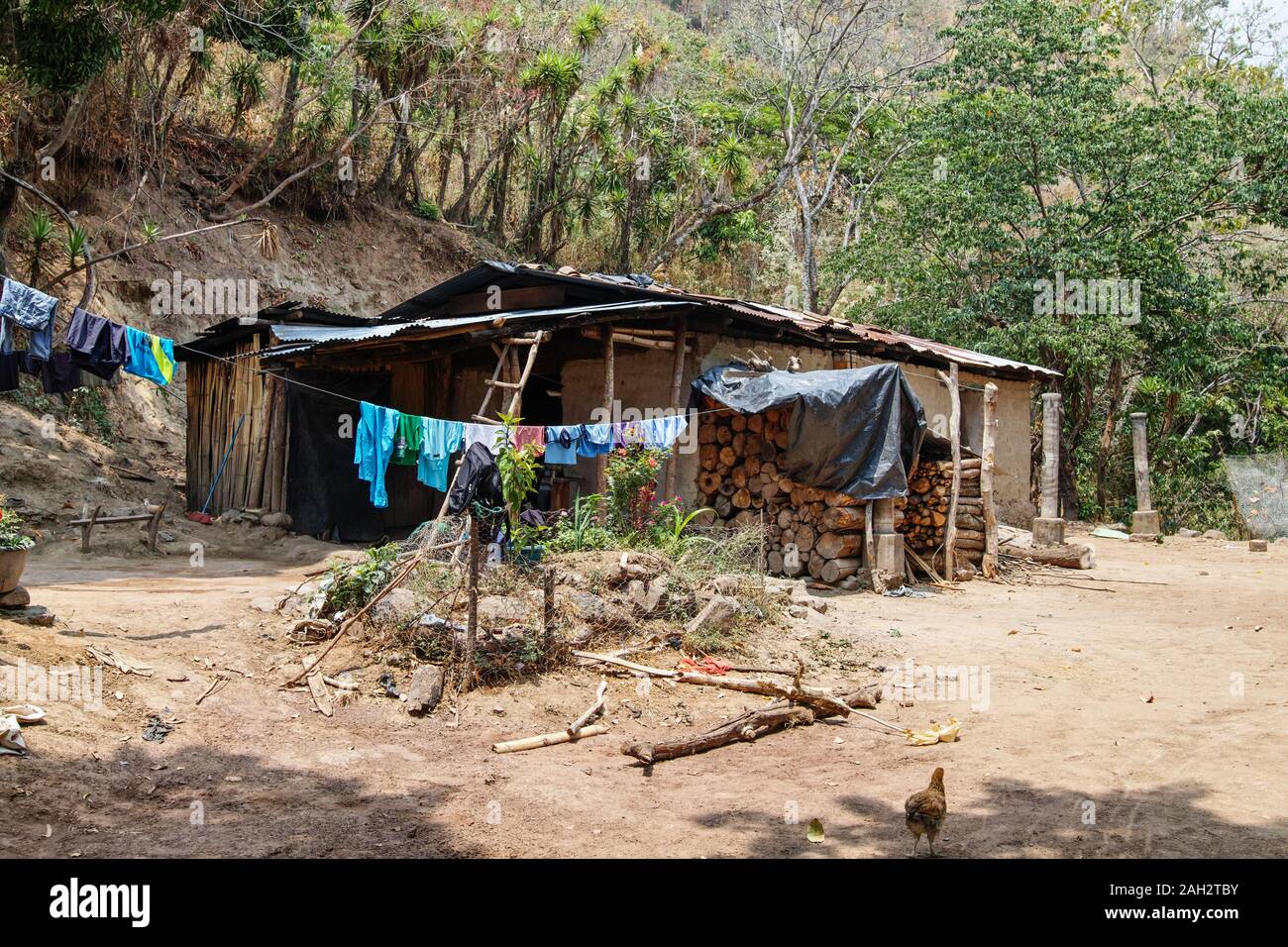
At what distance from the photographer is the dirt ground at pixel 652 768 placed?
452 cm

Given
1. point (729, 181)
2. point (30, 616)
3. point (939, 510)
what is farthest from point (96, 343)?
point (729, 181)

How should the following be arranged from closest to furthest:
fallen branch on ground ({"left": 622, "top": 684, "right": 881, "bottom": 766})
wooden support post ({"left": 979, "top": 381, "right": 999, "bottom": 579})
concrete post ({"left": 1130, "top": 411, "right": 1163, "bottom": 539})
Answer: fallen branch on ground ({"left": 622, "top": 684, "right": 881, "bottom": 766}) → wooden support post ({"left": 979, "top": 381, "right": 999, "bottom": 579}) → concrete post ({"left": 1130, "top": 411, "right": 1163, "bottom": 539})

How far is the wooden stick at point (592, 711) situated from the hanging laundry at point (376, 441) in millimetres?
4654

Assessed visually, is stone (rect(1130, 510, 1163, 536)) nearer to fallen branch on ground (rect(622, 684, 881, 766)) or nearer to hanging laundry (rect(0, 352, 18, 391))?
fallen branch on ground (rect(622, 684, 881, 766))

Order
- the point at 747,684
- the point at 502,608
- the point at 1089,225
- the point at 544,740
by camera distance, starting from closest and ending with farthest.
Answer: the point at 544,740, the point at 747,684, the point at 502,608, the point at 1089,225

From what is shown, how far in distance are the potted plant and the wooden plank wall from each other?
22.1 ft

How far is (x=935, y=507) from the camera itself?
12164 millimetres

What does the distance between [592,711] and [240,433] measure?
10024 millimetres

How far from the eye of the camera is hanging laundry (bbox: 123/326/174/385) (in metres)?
8.94

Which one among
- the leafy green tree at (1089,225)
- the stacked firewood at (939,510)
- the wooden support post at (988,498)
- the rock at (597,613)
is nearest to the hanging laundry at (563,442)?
the rock at (597,613)

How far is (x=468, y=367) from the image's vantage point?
580 inches

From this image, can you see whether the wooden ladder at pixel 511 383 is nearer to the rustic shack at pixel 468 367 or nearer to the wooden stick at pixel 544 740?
the rustic shack at pixel 468 367

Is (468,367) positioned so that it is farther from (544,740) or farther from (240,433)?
(544,740)

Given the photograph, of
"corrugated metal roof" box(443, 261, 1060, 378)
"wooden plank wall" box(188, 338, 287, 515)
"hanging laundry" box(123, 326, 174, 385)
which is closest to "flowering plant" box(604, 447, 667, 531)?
"corrugated metal roof" box(443, 261, 1060, 378)
